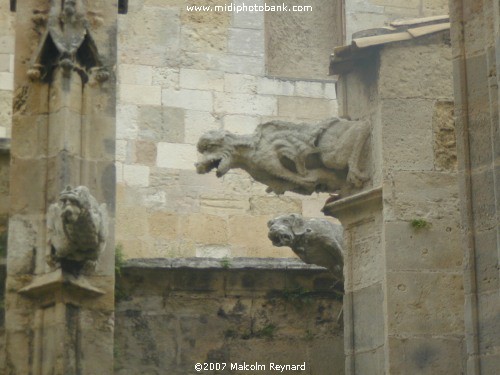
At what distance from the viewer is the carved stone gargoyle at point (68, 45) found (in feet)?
44.5

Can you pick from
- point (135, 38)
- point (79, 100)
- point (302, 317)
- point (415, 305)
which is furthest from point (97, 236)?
point (135, 38)

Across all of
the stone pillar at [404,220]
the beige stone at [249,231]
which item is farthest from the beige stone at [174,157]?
the stone pillar at [404,220]

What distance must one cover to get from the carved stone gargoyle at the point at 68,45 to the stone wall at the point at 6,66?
12.9 feet

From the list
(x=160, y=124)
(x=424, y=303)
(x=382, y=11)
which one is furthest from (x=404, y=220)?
(x=382, y=11)

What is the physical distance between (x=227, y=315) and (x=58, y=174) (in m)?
2.58

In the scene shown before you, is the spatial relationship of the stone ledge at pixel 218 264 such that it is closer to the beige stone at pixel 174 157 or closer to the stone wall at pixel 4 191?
the stone wall at pixel 4 191

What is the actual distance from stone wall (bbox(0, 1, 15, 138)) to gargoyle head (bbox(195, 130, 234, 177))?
417 cm

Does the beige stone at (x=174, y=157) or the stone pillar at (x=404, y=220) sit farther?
the beige stone at (x=174, y=157)

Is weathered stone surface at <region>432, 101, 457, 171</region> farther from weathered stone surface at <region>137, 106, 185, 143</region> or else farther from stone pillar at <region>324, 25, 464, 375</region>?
weathered stone surface at <region>137, 106, 185, 143</region>

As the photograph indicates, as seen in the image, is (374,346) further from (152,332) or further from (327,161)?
(152,332)

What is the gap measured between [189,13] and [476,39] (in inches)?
262

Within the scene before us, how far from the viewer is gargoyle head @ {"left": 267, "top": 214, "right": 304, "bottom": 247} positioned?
14055mm

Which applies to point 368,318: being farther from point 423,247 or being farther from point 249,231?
point 249,231

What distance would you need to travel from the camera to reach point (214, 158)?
13.6 metres
